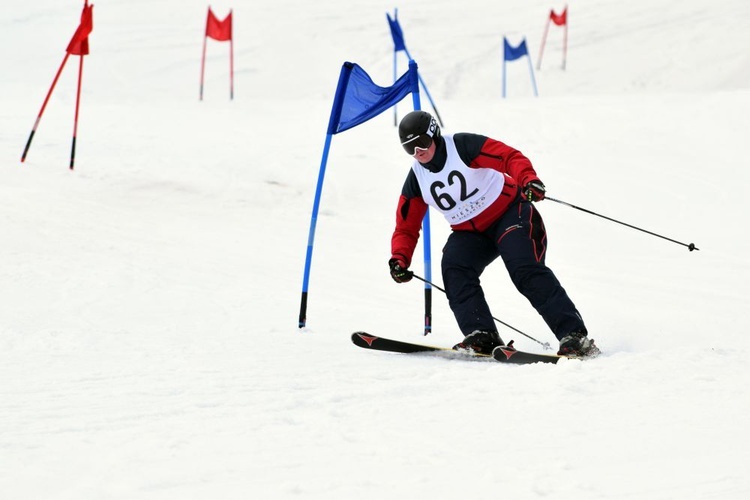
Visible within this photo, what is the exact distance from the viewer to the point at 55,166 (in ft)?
34.1

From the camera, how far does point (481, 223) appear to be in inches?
176

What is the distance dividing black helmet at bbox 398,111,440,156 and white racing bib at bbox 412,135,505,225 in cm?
14

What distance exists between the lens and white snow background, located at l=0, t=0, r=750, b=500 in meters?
2.56

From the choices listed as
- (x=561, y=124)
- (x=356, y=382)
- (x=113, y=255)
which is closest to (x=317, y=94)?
(x=561, y=124)

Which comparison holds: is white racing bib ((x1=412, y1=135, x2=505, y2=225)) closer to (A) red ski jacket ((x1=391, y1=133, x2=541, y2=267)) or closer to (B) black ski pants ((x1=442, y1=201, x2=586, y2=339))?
(A) red ski jacket ((x1=391, y1=133, x2=541, y2=267))

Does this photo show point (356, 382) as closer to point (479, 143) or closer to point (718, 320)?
point (479, 143)

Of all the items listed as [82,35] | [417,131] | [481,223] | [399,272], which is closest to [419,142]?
[417,131]

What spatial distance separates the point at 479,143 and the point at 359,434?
6.66ft

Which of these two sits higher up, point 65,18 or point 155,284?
point 65,18

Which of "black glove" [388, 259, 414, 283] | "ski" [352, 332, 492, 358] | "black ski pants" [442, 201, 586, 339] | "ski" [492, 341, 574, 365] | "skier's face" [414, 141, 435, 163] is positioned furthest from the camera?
"black glove" [388, 259, 414, 283]

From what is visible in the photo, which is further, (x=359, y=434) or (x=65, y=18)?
(x=65, y=18)

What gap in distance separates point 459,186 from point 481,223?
0.83ft

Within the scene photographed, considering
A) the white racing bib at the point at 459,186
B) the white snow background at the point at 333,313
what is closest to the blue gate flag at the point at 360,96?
the white racing bib at the point at 459,186

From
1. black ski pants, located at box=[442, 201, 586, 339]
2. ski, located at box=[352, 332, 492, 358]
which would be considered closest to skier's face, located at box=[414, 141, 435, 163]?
black ski pants, located at box=[442, 201, 586, 339]
